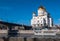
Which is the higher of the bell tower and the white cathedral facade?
the bell tower

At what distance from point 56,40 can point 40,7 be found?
3882 inches

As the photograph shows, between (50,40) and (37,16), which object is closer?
(50,40)

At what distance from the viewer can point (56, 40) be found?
694 cm

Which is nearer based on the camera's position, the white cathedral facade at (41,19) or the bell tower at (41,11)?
the white cathedral facade at (41,19)

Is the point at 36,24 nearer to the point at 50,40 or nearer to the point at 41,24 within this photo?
the point at 41,24

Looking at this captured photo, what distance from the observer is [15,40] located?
21.8 feet

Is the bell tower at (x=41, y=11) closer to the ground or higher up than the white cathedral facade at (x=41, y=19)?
higher up

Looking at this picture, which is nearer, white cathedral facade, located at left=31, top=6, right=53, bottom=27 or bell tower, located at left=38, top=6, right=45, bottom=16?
white cathedral facade, located at left=31, top=6, right=53, bottom=27

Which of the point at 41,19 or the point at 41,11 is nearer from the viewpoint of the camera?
the point at 41,19

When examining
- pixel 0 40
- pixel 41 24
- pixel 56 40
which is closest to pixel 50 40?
pixel 56 40

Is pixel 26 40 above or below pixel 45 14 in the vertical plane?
below

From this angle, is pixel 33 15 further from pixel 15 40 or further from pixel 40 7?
pixel 15 40

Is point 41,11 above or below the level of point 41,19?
above

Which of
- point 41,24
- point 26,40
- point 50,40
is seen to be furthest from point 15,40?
point 41,24
